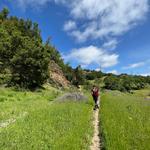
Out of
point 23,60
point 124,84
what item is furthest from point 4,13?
point 124,84

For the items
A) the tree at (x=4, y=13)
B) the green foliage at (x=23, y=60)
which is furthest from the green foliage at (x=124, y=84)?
the green foliage at (x=23, y=60)

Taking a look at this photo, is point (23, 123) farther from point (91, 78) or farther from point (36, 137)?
point (91, 78)

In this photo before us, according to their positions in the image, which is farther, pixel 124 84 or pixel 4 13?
pixel 124 84

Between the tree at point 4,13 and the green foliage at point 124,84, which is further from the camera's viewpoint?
the green foliage at point 124,84

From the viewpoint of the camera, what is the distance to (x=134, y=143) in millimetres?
13555

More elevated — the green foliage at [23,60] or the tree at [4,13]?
the tree at [4,13]

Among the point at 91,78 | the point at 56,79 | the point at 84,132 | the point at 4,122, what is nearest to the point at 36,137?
the point at 84,132

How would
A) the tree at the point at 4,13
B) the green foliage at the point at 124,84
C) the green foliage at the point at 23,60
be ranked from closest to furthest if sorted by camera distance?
the green foliage at the point at 23,60 < the tree at the point at 4,13 < the green foliage at the point at 124,84

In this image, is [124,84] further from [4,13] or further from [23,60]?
[23,60]

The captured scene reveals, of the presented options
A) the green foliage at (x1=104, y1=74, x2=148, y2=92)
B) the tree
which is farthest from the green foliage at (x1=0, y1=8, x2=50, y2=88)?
the green foliage at (x1=104, y1=74, x2=148, y2=92)

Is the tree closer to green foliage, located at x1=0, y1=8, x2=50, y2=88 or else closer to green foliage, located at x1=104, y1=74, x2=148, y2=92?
green foliage, located at x1=0, y1=8, x2=50, y2=88

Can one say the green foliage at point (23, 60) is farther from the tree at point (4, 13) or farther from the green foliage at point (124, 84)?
the green foliage at point (124, 84)

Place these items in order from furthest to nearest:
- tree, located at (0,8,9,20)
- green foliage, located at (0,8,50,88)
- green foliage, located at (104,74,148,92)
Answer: green foliage, located at (104,74,148,92)
tree, located at (0,8,9,20)
green foliage, located at (0,8,50,88)

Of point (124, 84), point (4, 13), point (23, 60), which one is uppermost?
point (4, 13)
